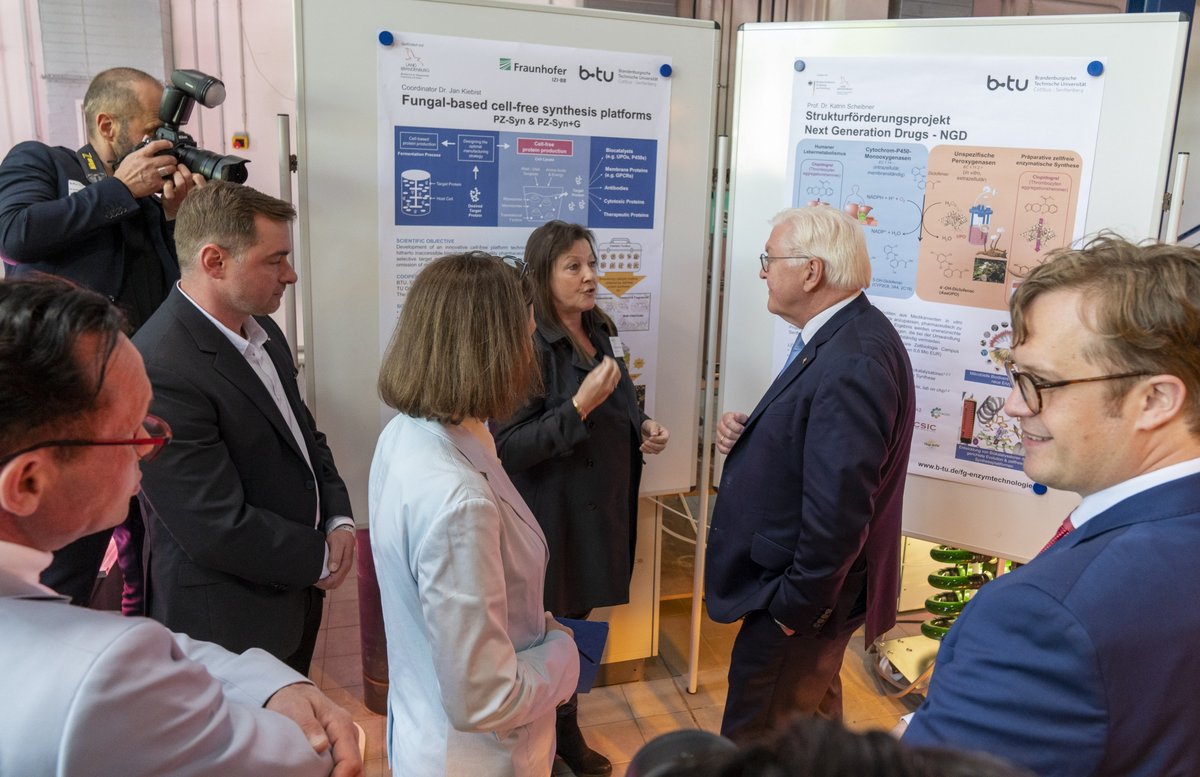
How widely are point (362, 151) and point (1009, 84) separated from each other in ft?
6.02

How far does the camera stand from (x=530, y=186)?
256 cm

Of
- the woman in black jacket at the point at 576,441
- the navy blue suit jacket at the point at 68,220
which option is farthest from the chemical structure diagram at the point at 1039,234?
the navy blue suit jacket at the point at 68,220

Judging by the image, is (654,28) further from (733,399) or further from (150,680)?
(150,680)

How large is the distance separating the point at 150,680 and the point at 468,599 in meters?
0.57

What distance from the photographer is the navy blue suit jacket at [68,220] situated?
220 centimetres

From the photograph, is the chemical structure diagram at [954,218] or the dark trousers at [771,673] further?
the chemical structure diagram at [954,218]

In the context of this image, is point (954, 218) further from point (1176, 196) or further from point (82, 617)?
point (82, 617)

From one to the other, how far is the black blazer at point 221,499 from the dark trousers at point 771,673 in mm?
1108

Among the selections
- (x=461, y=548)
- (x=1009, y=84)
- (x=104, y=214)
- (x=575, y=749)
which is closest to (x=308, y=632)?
(x=575, y=749)

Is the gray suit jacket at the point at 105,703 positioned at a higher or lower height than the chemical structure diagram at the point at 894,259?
lower

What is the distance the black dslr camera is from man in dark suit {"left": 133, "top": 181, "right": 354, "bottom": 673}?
26 centimetres

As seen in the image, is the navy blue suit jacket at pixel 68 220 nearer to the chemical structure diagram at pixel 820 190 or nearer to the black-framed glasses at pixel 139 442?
the black-framed glasses at pixel 139 442

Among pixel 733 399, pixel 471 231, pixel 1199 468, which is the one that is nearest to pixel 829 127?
pixel 733 399

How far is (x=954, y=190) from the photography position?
8.18ft
